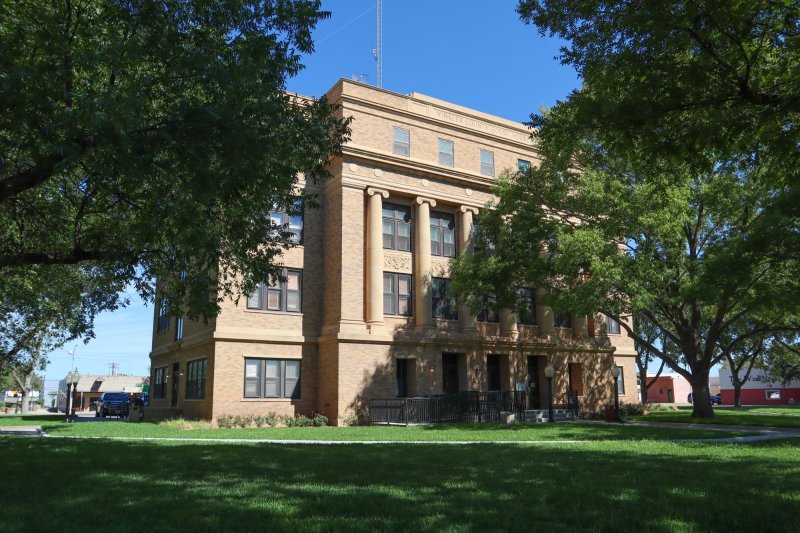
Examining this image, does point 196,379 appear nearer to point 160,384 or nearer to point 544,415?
point 160,384

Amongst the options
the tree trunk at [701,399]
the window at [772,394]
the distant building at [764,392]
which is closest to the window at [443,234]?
the tree trunk at [701,399]

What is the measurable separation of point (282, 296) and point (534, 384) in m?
15.0

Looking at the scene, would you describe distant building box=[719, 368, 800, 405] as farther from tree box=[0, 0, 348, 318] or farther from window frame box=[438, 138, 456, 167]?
tree box=[0, 0, 348, 318]

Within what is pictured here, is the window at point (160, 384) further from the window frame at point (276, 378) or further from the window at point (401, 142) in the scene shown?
the window at point (401, 142)

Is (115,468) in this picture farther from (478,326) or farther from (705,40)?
(478,326)

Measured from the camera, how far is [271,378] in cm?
2812

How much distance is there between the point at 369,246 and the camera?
96.2 ft

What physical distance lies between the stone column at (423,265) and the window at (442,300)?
930mm

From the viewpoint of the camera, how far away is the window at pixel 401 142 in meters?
31.2

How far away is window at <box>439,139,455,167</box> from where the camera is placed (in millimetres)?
32719

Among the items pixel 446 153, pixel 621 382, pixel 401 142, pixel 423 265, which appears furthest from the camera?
pixel 621 382

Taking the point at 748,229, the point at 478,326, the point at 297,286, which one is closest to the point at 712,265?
the point at 748,229

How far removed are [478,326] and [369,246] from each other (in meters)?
7.42

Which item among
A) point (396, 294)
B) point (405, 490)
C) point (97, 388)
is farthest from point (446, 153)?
point (97, 388)
